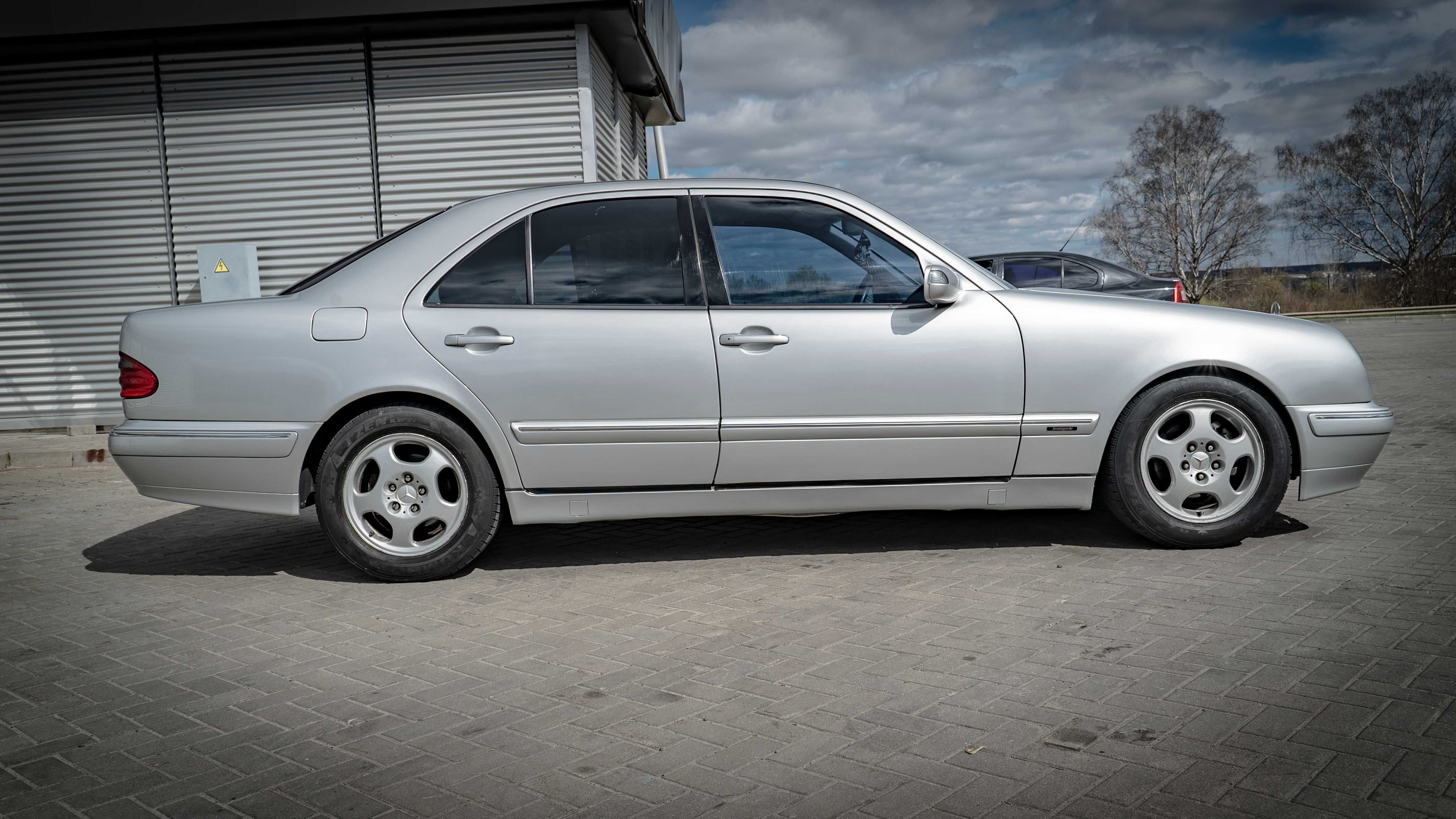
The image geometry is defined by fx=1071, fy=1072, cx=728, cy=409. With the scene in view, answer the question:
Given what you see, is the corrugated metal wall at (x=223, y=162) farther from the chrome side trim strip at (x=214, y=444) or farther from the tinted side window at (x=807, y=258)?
the chrome side trim strip at (x=214, y=444)

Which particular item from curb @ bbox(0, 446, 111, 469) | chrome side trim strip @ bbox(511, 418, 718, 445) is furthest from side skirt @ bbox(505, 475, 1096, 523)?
curb @ bbox(0, 446, 111, 469)

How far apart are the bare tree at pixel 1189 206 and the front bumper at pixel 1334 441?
4554cm

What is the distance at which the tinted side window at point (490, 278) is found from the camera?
462 centimetres

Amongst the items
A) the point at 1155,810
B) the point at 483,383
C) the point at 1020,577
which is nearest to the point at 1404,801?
the point at 1155,810

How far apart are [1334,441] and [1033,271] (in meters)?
9.97

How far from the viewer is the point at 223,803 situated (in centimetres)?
256

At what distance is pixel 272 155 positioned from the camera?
11.5 metres

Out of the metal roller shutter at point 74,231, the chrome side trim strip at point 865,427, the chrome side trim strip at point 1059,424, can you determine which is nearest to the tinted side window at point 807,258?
the chrome side trim strip at point 865,427

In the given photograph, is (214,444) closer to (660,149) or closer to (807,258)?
(807,258)

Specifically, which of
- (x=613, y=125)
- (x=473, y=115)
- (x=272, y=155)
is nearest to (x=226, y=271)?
(x=272, y=155)

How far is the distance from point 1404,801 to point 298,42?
1188 centimetres

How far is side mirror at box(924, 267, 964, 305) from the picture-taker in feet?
14.8

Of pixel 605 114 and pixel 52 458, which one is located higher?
pixel 605 114

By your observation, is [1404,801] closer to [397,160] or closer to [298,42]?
[397,160]
